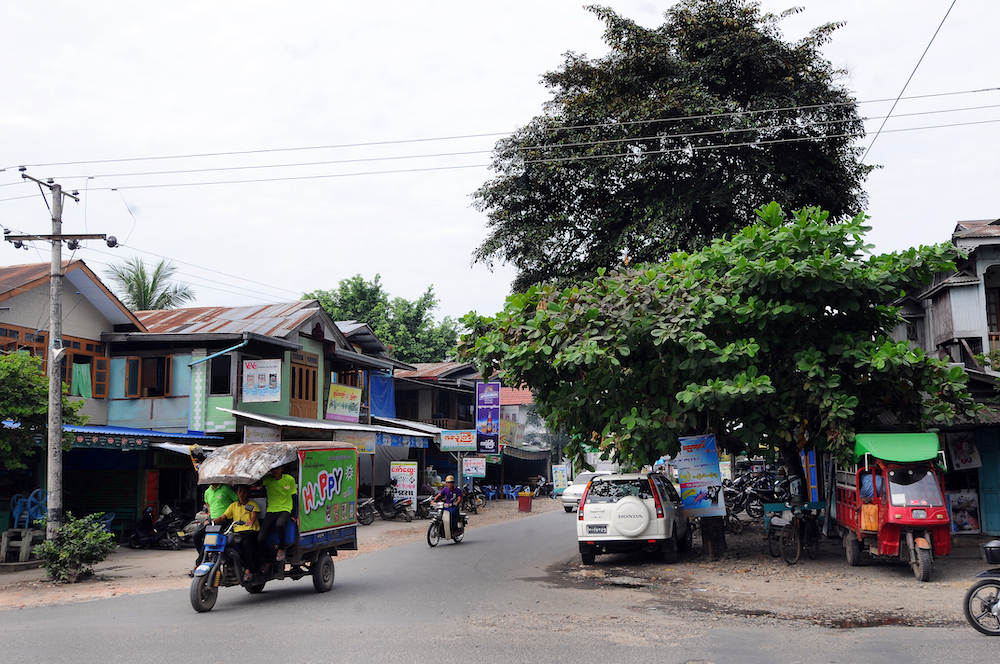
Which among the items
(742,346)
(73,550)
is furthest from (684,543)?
(73,550)

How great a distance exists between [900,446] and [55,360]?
50.5 feet

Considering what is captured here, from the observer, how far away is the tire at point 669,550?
50.5ft

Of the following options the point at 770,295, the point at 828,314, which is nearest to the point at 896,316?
the point at 828,314

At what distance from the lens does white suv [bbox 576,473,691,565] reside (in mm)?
14922

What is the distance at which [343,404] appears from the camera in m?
30.0

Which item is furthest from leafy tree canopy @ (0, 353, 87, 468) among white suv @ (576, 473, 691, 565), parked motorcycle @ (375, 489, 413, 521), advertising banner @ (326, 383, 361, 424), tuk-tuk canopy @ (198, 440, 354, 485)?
parked motorcycle @ (375, 489, 413, 521)

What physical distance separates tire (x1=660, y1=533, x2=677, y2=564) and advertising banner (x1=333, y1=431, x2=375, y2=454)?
1416cm

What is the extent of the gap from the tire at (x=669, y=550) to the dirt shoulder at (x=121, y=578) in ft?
24.8

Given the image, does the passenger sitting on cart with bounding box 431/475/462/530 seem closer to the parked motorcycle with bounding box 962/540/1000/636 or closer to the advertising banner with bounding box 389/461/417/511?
the advertising banner with bounding box 389/461/417/511

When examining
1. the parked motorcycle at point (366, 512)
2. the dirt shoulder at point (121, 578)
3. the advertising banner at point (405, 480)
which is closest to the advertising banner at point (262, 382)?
the dirt shoulder at point (121, 578)

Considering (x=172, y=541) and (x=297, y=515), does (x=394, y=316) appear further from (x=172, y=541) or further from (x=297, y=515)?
(x=297, y=515)

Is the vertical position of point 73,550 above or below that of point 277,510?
below

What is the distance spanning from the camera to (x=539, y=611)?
1027cm

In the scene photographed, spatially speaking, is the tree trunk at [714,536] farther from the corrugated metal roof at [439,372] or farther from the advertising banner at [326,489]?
the corrugated metal roof at [439,372]
